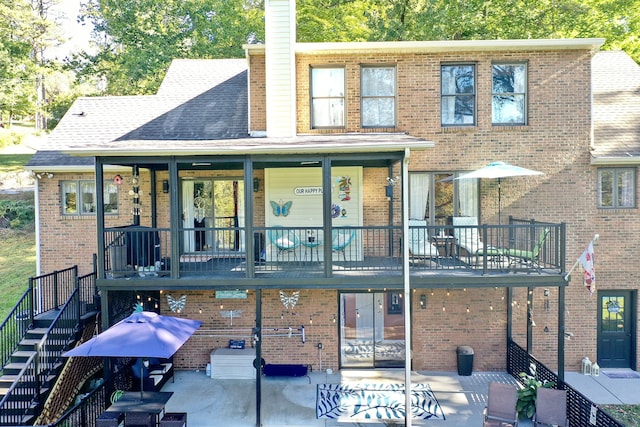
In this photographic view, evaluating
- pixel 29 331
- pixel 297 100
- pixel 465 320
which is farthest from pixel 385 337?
pixel 29 331

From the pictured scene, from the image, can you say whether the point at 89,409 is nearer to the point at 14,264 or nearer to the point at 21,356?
the point at 21,356

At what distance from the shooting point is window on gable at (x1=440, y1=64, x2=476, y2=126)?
41.1 ft

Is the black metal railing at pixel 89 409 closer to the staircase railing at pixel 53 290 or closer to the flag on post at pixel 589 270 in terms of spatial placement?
the staircase railing at pixel 53 290

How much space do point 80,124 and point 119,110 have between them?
1290 mm

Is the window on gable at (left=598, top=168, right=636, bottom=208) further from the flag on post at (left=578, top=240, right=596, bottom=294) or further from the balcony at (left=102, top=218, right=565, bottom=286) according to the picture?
the flag on post at (left=578, top=240, right=596, bottom=294)

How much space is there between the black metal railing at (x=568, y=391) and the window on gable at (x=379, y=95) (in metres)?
7.06

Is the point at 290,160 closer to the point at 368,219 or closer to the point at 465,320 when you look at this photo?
the point at 368,219

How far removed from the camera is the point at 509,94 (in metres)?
12.4

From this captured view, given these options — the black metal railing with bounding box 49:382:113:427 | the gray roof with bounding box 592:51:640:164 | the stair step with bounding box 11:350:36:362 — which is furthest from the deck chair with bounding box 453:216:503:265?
the stair step with bounding box 11:350:36:362

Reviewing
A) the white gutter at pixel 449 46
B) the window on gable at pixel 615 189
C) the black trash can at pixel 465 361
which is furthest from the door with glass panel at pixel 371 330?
the white gutter at pixel 449 46

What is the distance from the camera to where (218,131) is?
1298cm

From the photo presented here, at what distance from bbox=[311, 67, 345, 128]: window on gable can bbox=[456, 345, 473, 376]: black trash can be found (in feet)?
23.4

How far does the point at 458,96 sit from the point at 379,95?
219 centimetres

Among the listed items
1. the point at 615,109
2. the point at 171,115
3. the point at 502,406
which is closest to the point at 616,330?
the point at 502,406
